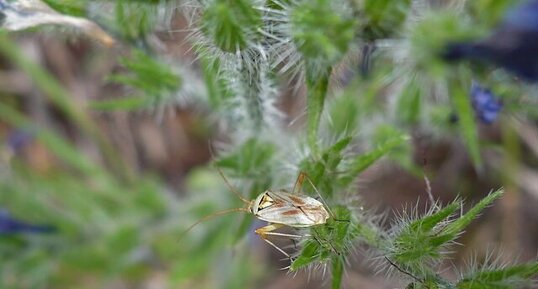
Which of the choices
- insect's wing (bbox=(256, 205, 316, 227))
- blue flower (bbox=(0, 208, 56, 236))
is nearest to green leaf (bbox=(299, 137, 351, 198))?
insect's wing (bbox=(256, 205, 316, 227))

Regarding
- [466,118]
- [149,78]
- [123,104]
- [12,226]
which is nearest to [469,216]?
[466,118]

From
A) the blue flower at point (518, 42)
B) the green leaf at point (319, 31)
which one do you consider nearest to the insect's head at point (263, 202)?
the green leaf at point (319, 31)

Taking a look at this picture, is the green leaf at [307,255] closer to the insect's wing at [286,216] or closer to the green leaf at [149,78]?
the insect's wing at [286,216]

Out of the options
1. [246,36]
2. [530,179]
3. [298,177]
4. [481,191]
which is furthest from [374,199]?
[246,36]

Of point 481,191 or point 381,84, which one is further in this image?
point 481,191

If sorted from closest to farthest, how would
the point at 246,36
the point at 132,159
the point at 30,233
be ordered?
the point at 246,36 → the point at 30,233 → the point at 132,159

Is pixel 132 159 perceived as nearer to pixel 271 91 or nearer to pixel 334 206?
pixel 271 91

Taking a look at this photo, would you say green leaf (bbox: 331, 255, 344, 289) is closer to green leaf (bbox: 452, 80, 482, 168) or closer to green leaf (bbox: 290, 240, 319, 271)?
green leaf (bbox: 290, 240, 319, 271)
